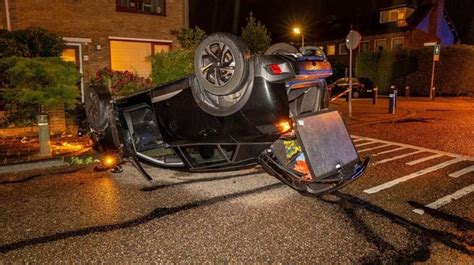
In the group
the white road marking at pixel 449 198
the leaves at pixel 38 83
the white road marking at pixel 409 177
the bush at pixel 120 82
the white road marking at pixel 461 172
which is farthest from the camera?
the bush at pixel 120 82

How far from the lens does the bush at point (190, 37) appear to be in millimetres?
14189

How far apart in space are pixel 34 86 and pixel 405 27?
33.7 meters

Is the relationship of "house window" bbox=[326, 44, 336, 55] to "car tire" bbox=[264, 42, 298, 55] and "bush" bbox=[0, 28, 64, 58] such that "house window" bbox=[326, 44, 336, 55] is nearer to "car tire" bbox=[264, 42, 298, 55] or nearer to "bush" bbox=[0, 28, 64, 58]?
"bush" bbox=[0, 28, 64, 58]

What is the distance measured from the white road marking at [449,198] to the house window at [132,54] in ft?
40.6

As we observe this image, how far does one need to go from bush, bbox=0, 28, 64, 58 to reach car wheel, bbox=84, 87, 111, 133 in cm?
560

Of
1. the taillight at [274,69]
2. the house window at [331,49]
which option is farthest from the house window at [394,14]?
the taillight at [274,69]

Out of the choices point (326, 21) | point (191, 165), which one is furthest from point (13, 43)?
point (326, 21)

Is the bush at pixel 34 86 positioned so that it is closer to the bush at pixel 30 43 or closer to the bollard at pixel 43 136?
the bush at pixel 30 43

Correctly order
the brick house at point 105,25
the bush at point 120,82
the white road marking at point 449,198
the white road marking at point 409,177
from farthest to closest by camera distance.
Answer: the brick house at point 105,25 < the bush at point 120,82 < the white road marking at point 409,177 < the white road marking at point 449,198

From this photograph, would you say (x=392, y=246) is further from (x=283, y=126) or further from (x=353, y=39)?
(x=353, y=39)

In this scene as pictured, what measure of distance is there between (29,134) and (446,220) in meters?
9.24

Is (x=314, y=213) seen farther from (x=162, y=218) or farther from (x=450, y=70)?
(x=450, y=70)

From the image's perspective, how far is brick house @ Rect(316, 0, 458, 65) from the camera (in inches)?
1363

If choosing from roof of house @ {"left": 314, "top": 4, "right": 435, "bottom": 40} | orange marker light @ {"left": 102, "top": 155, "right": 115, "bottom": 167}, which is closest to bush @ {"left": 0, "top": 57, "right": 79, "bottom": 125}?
orange marker light @ {"left": 102, "top": 155, "right": 115, "bottom": 167}
